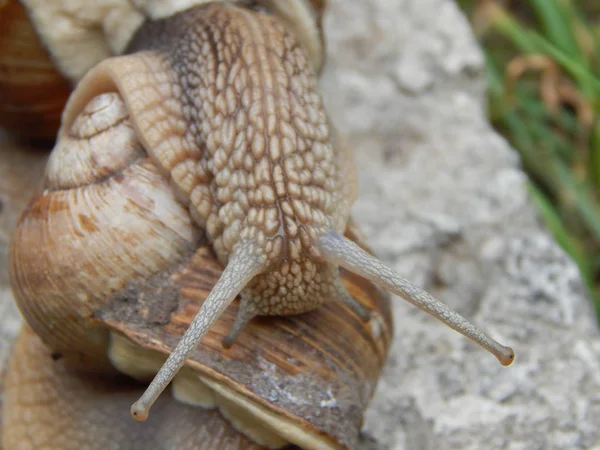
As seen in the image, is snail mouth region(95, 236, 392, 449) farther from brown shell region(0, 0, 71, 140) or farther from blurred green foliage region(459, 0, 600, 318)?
blurred green foliage region(459, 0, 600, 318)

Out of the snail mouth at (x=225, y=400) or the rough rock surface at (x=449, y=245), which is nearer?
the snail mouth at (x=225, y=400)

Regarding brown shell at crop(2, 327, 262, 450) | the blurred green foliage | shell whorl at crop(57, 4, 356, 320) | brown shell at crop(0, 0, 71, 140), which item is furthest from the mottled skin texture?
the blurred green foliage

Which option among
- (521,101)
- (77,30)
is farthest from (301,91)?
(521,101)

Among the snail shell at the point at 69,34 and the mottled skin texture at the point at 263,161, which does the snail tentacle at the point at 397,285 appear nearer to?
the mottled skin texture at the point at 263,161

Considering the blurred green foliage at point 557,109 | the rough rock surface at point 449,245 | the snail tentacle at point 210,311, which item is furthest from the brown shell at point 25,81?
the blurred green foliage at point 557,109

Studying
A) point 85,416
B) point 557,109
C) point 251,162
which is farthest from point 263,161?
point 557,109

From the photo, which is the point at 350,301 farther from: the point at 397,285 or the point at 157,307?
the point at 157,307

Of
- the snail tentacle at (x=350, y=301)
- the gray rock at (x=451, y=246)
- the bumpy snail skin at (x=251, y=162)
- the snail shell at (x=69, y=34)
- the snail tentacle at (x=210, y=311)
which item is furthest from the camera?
the snail shell at (x=69, y=34)
